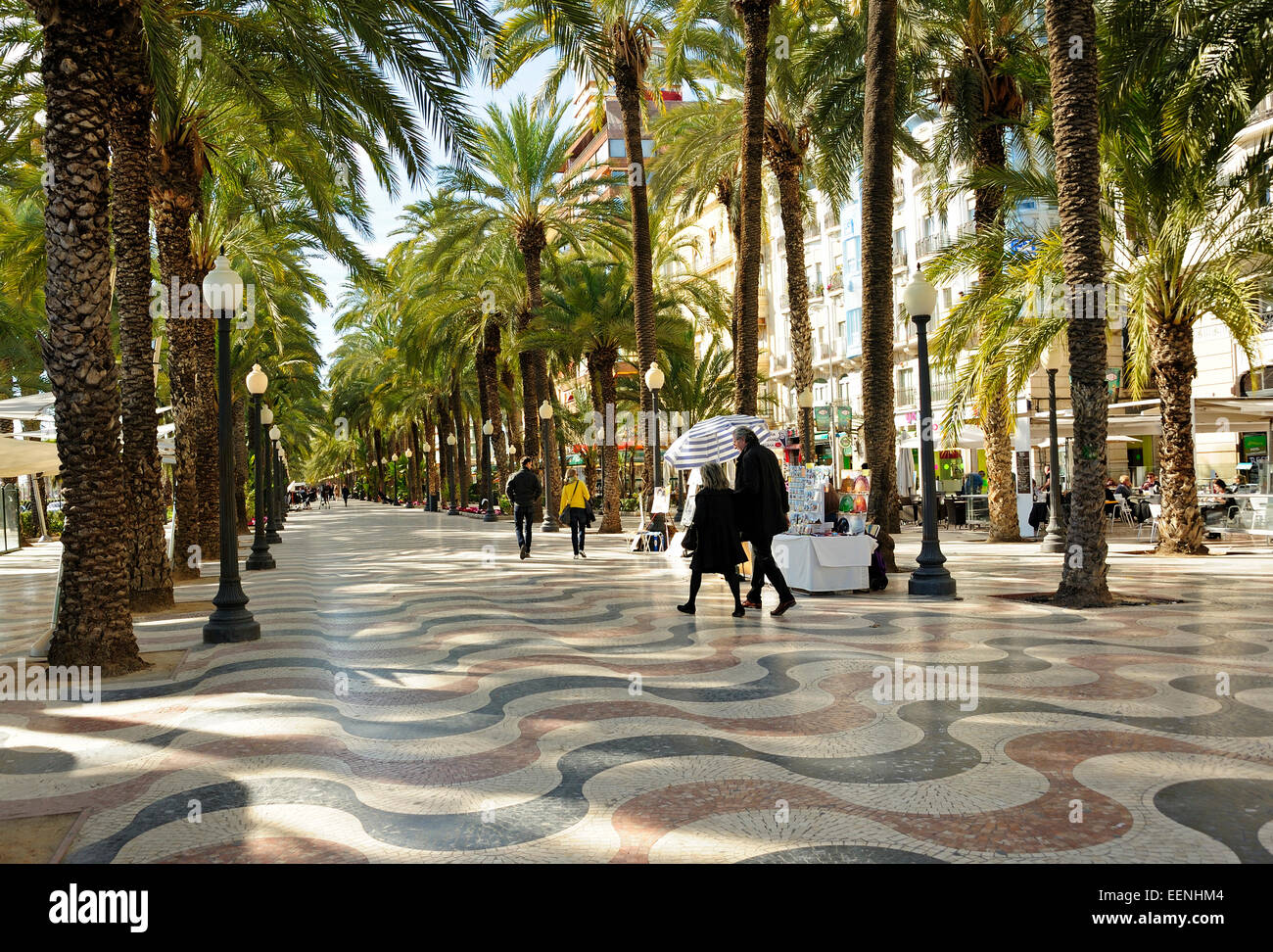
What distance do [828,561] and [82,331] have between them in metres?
8.18

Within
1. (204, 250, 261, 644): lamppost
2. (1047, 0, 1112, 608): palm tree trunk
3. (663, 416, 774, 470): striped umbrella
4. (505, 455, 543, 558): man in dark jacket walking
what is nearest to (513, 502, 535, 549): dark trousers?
(505, 455, 543, 558): man in dark jacket walking

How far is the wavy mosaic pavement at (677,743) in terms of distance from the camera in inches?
154

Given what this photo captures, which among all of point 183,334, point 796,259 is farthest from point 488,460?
point 183,334

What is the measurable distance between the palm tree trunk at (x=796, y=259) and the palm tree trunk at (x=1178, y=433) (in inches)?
366

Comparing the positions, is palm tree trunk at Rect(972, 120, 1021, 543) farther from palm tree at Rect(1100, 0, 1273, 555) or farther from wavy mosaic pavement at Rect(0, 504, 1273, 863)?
wavy mosaic pavement at Rect(0, 504, 1273, 863)

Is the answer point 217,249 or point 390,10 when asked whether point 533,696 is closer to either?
point 390,10

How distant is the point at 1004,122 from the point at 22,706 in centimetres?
1674

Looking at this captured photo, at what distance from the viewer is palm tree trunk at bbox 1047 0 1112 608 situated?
10.3m

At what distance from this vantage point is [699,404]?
3559 cm

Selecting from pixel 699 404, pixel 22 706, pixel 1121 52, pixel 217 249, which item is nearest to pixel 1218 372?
pixel 699 404

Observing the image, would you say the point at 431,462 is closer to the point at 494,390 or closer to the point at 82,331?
the point at 494,390

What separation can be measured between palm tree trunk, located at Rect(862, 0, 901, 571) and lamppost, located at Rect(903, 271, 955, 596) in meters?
1.27

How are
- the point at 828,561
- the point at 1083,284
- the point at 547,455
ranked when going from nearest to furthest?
1. the point at 1083,284
2. the point at 828,561
3. the point at 547,455

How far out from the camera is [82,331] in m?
7.75
